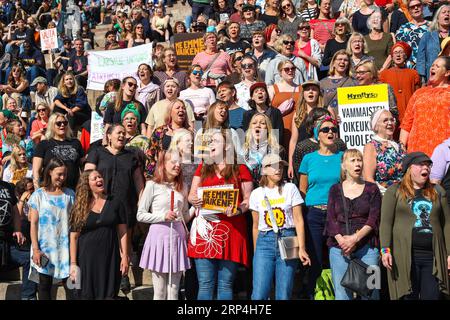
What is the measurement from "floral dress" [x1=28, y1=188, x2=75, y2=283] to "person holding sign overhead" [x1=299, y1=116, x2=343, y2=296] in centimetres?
244

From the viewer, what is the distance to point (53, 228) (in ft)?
30.1

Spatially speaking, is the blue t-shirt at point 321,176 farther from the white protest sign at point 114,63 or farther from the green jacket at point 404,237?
the white protest sign at point 114,63

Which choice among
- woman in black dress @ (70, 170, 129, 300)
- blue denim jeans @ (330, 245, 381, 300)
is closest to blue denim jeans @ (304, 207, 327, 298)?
blue denim jeans @ (330, 245, 381, 300)

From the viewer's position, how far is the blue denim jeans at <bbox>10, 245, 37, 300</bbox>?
30.4ft

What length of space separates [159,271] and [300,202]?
1.51 metres

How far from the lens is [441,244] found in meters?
8.06

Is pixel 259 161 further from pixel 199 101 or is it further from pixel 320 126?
pixel 199 101

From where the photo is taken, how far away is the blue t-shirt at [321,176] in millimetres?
9008

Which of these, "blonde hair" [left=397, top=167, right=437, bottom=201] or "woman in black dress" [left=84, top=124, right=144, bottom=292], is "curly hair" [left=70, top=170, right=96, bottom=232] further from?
"blonde hair" [left=397, top=167, right=437, bottom=201]

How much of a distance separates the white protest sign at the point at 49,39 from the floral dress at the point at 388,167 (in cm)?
1233

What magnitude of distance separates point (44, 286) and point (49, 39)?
11948mm

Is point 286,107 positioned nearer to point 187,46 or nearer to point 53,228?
point 53,228

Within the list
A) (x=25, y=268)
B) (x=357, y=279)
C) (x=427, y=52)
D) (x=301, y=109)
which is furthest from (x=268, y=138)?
(x=427, y=52)

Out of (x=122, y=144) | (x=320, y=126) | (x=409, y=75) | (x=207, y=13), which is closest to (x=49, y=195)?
(x=122, y=144)
